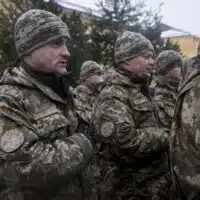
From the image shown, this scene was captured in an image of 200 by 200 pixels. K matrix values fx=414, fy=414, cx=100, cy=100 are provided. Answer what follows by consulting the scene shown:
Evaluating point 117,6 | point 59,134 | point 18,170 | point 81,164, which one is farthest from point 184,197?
point 117,6

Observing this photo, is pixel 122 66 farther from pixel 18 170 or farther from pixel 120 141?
pixel 18 170

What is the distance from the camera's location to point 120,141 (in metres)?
3.89

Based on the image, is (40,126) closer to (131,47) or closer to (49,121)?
(49,121)

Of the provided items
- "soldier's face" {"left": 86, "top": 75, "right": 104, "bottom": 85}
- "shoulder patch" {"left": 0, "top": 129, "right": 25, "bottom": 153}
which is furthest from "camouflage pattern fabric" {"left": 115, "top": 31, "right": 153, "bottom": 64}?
"soldier's face" {"left": 86, "top": 75, "right": 104, "bottom": 85}

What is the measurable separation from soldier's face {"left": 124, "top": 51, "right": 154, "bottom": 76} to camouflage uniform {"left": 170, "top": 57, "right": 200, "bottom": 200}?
4.81 feet

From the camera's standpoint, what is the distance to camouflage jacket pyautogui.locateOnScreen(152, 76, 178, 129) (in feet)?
16.4

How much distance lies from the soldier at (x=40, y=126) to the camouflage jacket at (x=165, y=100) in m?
2.05

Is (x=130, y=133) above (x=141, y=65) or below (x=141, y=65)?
below

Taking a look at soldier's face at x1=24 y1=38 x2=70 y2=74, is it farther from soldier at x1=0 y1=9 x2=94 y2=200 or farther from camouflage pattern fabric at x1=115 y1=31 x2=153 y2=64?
camouflage pattern fabric at x1=115 y1=31 x2=153 y2=64

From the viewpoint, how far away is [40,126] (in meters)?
2.79

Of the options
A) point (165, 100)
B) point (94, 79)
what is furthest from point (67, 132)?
point (94, 79)

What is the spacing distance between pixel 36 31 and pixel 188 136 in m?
1.28

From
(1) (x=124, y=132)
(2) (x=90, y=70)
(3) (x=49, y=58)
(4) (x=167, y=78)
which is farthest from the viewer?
(2) (x=90, y=70)

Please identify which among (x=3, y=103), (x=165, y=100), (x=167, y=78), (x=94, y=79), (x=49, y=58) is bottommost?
(x=94, y=79)
